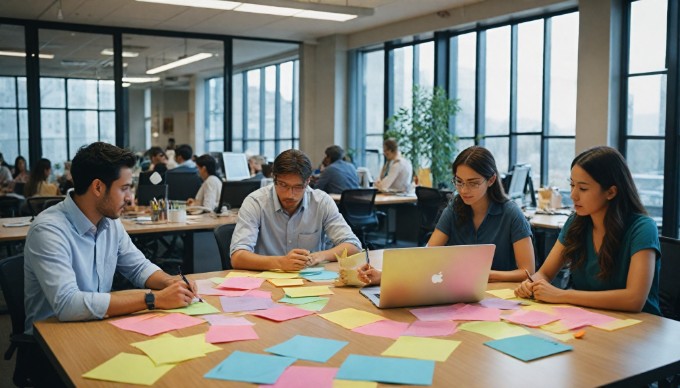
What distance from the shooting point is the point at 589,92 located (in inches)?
284

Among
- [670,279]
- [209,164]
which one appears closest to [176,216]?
A: [209,164]

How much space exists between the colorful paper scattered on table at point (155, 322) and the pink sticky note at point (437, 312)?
2.46 ft

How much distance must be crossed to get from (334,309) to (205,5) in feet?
19.1

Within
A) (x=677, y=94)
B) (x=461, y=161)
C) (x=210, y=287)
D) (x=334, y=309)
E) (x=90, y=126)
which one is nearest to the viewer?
(x=334, y=309)

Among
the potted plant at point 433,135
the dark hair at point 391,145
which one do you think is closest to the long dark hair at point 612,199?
the dark hair at point 391,145

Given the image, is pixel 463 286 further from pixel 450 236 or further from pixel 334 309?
pixel 450 236

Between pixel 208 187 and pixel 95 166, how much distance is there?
13.4 ft

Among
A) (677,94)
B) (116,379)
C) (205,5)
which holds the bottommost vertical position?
(116,379)

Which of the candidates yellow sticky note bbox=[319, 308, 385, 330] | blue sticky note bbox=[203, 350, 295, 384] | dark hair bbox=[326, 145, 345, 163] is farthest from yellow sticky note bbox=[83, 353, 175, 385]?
dark hair bbox=[326, 145, 345, 163]

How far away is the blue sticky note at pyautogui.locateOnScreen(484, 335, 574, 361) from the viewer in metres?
1.84

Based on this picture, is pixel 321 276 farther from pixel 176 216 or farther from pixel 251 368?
pixel 176 216

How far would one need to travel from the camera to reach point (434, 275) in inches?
90.6

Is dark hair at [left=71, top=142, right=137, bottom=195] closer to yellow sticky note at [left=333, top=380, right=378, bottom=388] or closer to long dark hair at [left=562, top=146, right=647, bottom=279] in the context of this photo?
yellow sticky note at [left=333, top=380, right=378, bottom=388]

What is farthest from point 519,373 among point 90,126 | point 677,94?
point 90,126
